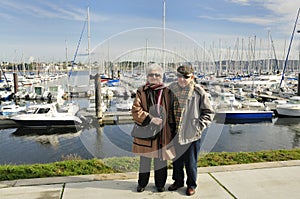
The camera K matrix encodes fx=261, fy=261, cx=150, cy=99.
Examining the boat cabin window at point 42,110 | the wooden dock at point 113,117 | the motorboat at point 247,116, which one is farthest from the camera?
the motorboat at point 247,116

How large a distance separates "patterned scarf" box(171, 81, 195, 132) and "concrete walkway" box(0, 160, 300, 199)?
1.05 metres

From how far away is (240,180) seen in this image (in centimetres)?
394

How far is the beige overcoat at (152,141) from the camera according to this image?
10.9 feet

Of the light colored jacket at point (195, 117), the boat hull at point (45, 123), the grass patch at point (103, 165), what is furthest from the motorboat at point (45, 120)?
the light colored jacket at point (195, 117)

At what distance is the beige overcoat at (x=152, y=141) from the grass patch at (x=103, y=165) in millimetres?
1244

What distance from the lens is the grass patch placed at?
4.48m

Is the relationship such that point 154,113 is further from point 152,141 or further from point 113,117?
point 113,117

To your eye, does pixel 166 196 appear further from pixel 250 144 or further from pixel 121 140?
pixel 250 144

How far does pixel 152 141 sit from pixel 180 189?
33.6 inches

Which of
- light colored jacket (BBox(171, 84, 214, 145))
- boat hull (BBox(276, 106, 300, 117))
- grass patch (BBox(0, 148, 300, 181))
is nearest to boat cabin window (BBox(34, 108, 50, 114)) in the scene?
grass patch (BBox(0, 148, 300, 181))

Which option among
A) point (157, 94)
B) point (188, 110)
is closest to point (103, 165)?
point (157, 94)

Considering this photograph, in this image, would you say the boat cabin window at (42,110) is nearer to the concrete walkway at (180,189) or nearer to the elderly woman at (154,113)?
the concrete walkway at (180,189)

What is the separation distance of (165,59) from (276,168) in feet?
8.78

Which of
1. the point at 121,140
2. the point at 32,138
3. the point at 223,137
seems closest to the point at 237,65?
the point at 223,137
